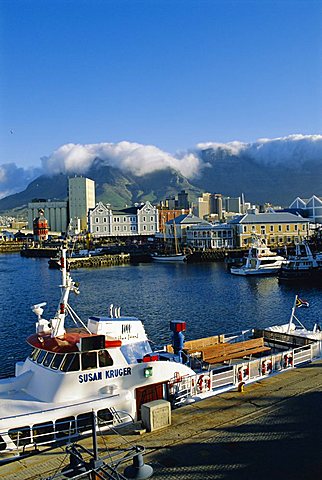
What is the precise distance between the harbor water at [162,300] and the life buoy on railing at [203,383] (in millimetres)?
14770

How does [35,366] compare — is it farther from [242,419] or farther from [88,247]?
[88,247]

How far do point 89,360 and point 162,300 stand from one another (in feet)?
133

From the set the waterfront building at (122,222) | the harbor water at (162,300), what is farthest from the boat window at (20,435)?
the waterfront building at (122,222)

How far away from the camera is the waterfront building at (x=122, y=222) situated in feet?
474

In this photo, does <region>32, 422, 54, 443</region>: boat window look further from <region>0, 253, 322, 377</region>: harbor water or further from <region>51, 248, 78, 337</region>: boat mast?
<region>0, 253, 322, 377</region>: harbor water

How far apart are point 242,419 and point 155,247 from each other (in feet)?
377

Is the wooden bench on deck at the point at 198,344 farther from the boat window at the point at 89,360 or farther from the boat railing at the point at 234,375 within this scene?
the boat window at the point at 89,360

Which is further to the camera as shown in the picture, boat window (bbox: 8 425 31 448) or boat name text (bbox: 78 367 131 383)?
boat name text (bbox: 78 367 131 383)

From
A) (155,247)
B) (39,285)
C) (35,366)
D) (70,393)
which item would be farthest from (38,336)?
(155,247)

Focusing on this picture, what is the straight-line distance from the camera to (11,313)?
4772cm

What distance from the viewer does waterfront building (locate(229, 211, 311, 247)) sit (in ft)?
368

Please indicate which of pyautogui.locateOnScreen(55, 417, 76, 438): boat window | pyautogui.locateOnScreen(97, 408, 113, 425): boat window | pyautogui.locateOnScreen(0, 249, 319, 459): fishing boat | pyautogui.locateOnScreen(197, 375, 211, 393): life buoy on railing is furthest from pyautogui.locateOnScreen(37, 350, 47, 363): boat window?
pyautogui.locateOnScreen(197, 375, 211, 393): life buoy on railing

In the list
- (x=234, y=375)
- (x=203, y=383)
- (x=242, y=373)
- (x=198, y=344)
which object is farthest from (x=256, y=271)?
(x=203, y=383)

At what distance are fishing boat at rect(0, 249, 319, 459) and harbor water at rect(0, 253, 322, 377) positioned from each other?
12.9m
